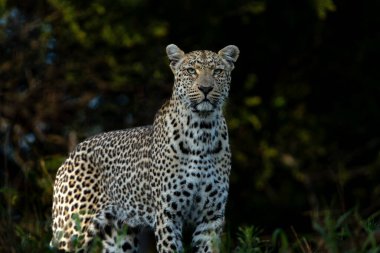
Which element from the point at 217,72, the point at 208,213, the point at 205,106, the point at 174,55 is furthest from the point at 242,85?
the point at 205,106

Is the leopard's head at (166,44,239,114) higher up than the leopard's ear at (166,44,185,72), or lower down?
lower down

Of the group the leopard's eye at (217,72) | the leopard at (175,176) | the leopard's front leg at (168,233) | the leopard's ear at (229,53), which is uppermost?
the leopard's ear at (229,53)

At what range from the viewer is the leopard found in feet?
32.4

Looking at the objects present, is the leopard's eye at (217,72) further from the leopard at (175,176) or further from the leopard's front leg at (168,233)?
the leopard's front leg at (168,233)

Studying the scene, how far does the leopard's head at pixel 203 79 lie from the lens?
9.68 m

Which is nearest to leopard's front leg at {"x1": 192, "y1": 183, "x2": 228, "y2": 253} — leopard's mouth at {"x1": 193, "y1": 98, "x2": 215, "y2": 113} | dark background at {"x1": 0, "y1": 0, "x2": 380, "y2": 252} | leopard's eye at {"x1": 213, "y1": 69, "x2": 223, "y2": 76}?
leopard's mouth at {"x1": 193, "y1": 98, "x2": 215, "y2": 113}

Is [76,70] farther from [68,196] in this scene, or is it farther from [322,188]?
[68,196]

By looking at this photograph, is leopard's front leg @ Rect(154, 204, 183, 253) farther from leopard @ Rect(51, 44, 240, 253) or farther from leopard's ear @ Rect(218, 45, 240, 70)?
leopard's ear @ Rect(218, 45, 240, 70)

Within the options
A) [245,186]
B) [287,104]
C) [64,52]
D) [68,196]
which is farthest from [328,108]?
[68,196]

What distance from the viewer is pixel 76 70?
1809cm

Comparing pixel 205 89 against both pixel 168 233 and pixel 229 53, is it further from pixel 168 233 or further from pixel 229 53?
pixel 168 233

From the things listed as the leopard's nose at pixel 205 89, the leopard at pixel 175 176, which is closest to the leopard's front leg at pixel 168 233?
the leopard at pixel 175 176

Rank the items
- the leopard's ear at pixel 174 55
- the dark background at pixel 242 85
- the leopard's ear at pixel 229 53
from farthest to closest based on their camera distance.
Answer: the dark background at pixel 242 85, the leopard's ear at pixel 174 55, the leopard's ear at pixel 229 53

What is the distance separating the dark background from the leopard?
3755mm
